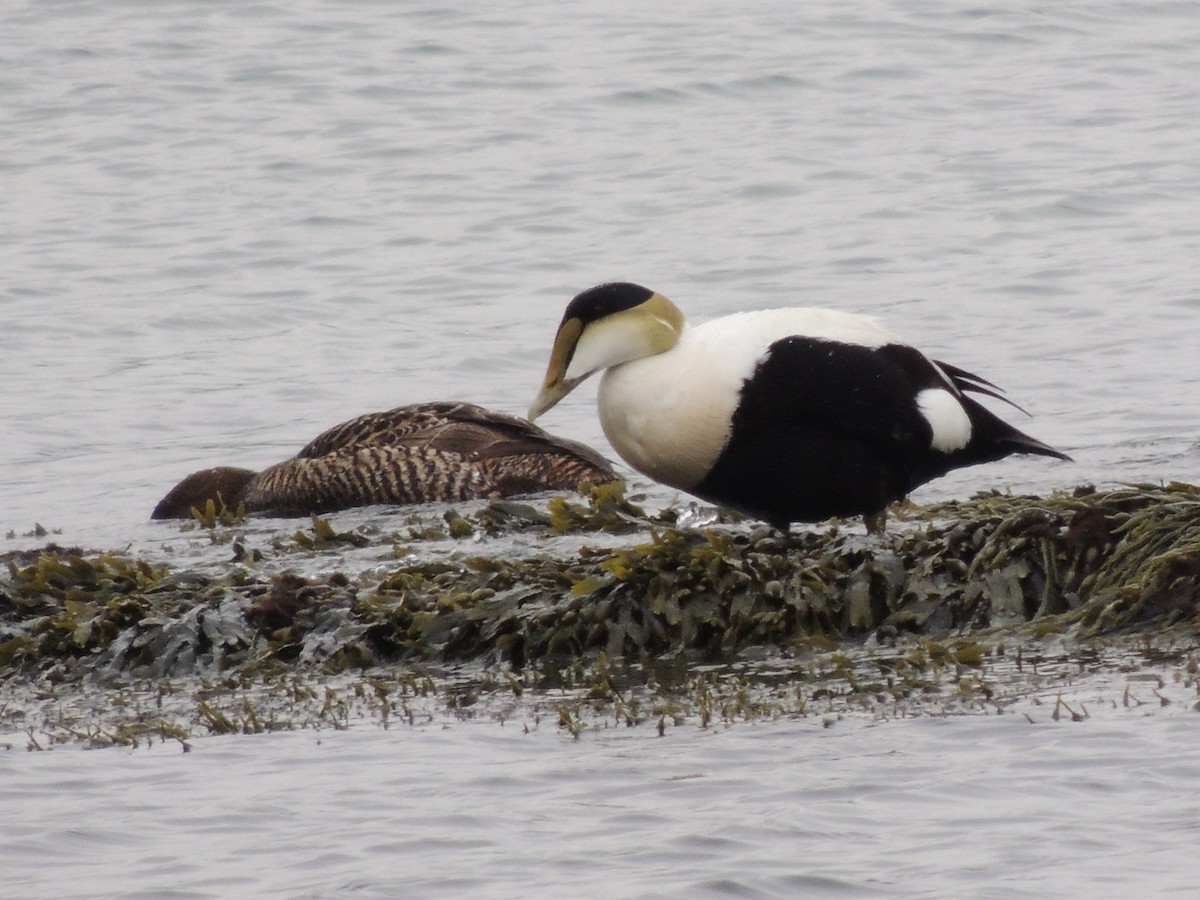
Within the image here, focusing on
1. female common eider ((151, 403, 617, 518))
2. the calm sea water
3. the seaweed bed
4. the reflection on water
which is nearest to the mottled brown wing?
female common eider ((151, 403, 617, 518))

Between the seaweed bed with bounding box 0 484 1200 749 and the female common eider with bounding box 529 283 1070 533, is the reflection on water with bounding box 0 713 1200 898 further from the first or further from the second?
the female common eider with bounding box 529 283 1070 533

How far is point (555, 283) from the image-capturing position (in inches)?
565

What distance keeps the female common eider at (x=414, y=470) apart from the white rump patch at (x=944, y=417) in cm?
329

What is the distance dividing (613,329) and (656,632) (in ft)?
2.78

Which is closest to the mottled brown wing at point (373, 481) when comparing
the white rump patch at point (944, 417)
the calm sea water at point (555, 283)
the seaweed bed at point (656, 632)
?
the calm sea water at point (555, 283)

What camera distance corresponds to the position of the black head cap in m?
5.42

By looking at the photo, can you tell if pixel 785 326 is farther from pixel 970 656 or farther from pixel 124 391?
pixel 124 391

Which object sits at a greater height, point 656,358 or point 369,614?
point 656,358

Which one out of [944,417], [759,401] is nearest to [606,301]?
[759,401]

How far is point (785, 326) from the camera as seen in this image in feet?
17.9

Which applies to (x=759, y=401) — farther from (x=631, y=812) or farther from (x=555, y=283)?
(x=555, y=283)

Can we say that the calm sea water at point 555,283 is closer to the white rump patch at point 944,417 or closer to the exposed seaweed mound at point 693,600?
the exposed seaweed mound at point 693,600

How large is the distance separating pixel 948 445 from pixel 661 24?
17269 millimetres

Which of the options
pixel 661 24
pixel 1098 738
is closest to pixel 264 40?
pixel 661 24
